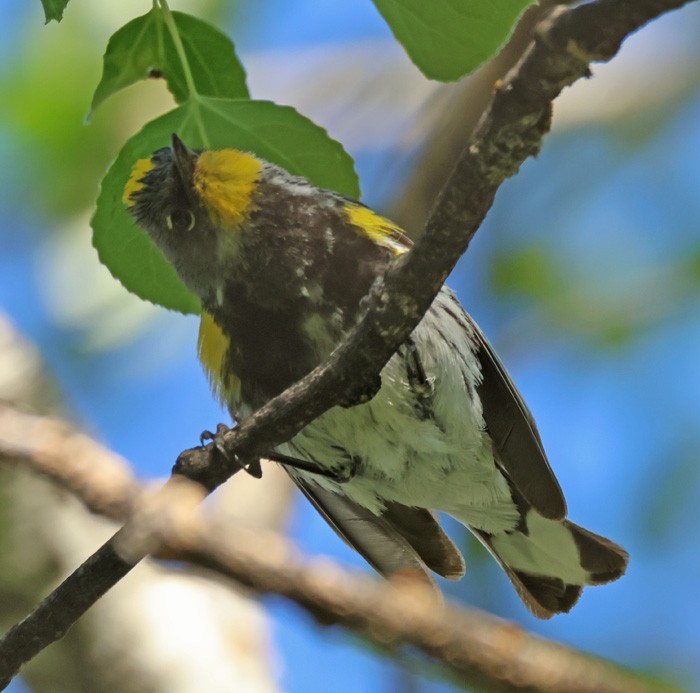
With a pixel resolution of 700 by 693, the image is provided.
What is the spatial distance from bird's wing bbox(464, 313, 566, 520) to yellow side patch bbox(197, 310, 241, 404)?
78 cm

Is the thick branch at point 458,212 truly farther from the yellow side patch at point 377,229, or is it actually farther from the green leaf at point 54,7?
the yellow side patch at point 377,229

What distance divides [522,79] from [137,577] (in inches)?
119

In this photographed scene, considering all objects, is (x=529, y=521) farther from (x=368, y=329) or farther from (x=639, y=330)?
(x=639, y=330)

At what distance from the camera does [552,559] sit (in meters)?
4.00

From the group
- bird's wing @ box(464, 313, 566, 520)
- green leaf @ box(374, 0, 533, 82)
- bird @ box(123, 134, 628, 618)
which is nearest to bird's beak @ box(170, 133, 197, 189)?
bird @ box(123, 134, 628, 618)

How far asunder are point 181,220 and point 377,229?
23.9 inches

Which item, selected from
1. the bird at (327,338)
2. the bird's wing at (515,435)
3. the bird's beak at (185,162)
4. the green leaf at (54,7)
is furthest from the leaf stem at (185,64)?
the bird's wing at (515,435)

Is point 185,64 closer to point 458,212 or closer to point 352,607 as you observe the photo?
point 458,212

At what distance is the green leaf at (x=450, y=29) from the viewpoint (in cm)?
174

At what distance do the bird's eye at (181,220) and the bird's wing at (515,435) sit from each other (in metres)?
0.92

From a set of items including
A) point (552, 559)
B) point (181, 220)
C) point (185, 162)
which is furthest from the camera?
point (552, 559)

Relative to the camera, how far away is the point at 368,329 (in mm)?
2012

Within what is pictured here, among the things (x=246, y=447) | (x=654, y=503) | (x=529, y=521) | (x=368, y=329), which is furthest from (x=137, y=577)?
(x=654, y=503)

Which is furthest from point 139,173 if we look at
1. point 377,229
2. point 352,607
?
point 352,607
